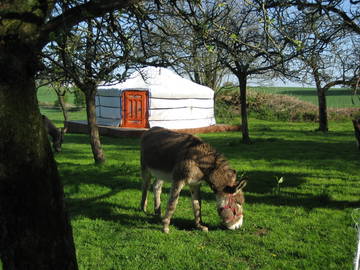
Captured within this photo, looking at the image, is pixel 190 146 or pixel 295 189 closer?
pixel 190 146

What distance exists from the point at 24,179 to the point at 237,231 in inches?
154

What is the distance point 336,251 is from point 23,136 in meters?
4.44

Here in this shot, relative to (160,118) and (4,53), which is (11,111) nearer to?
(4,53)

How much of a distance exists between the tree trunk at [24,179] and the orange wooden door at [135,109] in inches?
740

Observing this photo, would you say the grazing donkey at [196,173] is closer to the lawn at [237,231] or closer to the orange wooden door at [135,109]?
the lawn at [237,231]

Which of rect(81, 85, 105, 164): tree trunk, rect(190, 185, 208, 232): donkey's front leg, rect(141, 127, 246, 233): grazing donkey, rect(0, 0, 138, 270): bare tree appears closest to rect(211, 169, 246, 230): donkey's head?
rect(141, 127, 246, 233): grazing donkey

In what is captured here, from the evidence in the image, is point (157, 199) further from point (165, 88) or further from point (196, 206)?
point (165, 88)

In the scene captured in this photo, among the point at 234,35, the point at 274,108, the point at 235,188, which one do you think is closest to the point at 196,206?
the point at 235,188

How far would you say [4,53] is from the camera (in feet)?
8.10

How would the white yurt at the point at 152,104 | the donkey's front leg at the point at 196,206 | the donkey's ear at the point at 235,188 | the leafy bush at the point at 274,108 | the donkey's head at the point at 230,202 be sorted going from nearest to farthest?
the donkey's ear at the point at 235,188 → the donkey's head at the point at 230,202 → the donkey's front leg at the point at 196,206 → the white yurt at the point at 152,104 → the leafy bush at the point at 274,108

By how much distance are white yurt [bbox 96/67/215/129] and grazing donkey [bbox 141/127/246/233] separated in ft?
49.5

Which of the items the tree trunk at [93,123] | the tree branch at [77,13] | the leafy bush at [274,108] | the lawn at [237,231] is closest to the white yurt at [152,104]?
the leafy bush at [274,108]

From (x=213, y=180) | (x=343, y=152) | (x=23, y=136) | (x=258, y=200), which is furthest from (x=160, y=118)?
(x=23, y=136)

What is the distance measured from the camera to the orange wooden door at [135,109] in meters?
21.5
